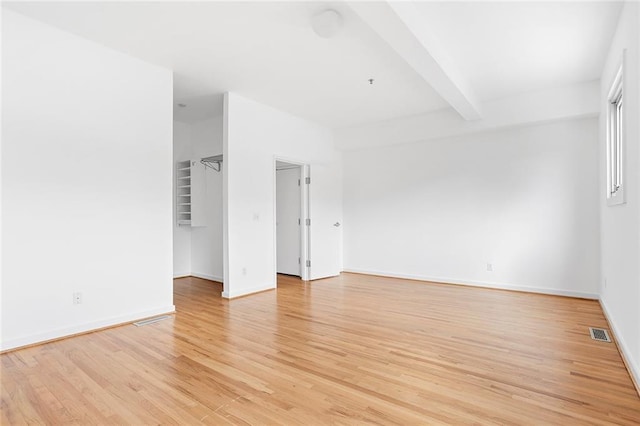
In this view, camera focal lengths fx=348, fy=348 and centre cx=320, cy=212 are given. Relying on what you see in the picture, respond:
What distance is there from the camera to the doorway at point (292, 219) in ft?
20.5

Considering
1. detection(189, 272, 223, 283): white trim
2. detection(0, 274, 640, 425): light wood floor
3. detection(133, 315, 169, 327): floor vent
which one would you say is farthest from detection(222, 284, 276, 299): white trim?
detection(189, 272, 223, 283): white trim

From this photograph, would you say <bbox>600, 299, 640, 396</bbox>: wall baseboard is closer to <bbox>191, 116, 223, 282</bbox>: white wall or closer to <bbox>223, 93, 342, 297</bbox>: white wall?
<bbox>223, 93, 342, 297</bbox>: white wall

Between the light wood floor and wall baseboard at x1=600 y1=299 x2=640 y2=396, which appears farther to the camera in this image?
wall baseboard at x1=600 y1=299 x2=640 y2=396

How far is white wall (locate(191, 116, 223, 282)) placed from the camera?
606cm

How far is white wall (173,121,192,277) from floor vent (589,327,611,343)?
5971 millimetres

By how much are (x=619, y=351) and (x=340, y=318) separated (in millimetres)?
2420

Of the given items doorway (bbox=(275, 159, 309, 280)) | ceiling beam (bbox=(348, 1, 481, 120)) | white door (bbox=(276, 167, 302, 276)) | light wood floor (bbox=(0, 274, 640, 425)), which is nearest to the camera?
light wood floor (bbox=(0, 274, 640, 425))

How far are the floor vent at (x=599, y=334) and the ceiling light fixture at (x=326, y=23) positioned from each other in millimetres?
3549

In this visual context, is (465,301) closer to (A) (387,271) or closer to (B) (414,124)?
(A) (387,271)

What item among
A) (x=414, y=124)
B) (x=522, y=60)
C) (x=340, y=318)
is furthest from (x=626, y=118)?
(x=414, y=124)

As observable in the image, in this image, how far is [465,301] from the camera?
456 cm

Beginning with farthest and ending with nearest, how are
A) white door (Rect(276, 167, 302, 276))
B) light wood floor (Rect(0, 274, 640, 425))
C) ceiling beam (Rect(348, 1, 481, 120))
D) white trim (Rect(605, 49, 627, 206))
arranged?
white door (Rect(276, 167, 302, 276)) → white trim (Rect(605, 49, 627, 206)) → ceiling beam (Rect(348, 1, 481, 120)) → light wood floor (Rect(0, 274, 640, 425))

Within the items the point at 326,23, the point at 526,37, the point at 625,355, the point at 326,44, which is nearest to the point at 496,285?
the point at 625,355

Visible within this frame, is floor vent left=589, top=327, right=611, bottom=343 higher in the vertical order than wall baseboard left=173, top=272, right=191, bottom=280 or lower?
lower
